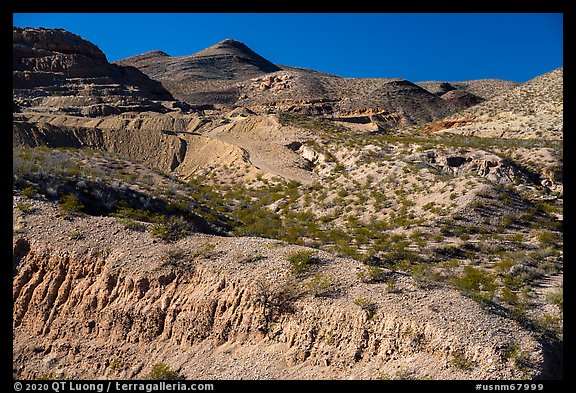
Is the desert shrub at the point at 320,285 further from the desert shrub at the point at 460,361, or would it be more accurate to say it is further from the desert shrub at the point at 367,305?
the desert shrub at the point at 460,361

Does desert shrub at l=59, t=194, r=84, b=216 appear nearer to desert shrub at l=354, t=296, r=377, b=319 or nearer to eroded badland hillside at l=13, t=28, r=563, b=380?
eroded badland hillside at l=13, t=28, r=563, b=380

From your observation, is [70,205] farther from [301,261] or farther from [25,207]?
[301,261]

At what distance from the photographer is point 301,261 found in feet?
32.0

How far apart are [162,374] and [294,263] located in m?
3.30

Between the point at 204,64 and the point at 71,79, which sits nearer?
the point at 71,79

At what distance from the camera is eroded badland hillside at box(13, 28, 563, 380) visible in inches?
315

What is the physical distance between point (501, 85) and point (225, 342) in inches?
3560

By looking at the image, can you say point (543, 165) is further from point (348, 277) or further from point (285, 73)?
point (285, 73)

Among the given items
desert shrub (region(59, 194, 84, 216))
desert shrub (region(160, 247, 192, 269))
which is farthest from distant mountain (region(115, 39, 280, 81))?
desert shrub (region(160, 247, 192, 269))

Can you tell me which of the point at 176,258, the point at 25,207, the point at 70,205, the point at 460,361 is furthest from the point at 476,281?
the point at 25,207

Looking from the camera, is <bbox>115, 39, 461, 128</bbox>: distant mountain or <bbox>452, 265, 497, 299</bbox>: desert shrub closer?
<bbox>452, 265, 497, 299</bbox>: desert shrub

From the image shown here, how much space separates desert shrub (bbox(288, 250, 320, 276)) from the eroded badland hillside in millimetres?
48
